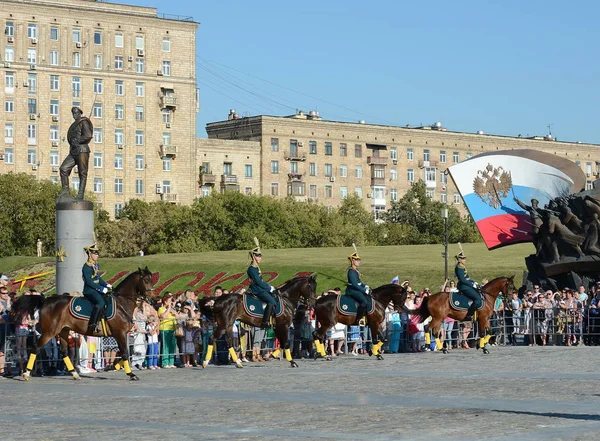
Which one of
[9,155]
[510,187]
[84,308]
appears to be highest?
[9,155]

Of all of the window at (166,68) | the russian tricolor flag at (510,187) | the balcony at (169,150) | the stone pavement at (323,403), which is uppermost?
the window at (166,68)

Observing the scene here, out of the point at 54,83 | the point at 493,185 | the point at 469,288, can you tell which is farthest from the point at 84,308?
the point at 54,83

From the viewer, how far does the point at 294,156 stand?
13975 centimetres

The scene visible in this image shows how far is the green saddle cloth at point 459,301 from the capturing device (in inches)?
1379

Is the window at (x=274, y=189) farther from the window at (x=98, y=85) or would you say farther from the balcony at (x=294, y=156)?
the window at (x=98, y=85)

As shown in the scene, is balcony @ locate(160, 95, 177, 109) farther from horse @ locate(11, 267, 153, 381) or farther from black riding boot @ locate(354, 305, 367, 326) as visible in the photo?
horse @ locate(11, 267, 153, 381)

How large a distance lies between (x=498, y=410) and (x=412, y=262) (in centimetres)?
5761

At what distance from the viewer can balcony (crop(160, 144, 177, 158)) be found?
12938cm

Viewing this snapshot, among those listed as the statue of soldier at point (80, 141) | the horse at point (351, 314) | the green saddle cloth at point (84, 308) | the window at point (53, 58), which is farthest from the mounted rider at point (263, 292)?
the window at point (53, 58)

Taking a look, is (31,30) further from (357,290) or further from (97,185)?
(357,290)

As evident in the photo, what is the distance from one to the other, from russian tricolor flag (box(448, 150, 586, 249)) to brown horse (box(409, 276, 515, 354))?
62.7ft

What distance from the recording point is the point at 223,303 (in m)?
31.0

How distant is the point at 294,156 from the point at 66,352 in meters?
112

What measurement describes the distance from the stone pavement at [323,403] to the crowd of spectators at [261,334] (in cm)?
→ 147
